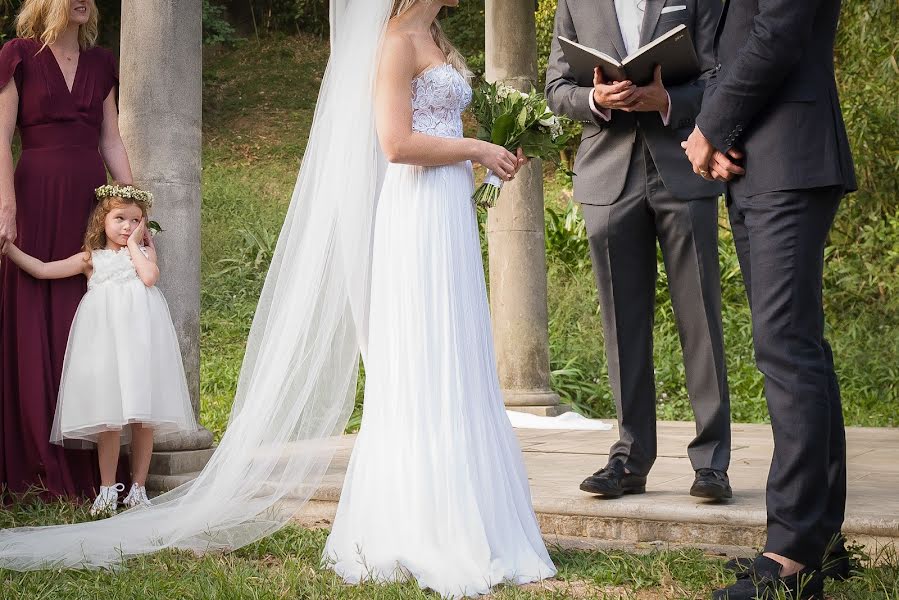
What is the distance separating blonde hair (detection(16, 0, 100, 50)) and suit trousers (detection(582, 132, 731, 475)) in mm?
2549

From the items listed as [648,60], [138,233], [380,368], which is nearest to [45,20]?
[138,233]

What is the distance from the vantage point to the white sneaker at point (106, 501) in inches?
185

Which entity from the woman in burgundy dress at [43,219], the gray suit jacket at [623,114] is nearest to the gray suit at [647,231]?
the gray suit jacket at [623,114]

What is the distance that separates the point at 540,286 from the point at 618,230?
10.9ft

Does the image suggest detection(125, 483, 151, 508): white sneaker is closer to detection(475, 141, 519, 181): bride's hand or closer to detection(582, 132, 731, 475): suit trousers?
detection(582, 132, 731, 475): suit trousers

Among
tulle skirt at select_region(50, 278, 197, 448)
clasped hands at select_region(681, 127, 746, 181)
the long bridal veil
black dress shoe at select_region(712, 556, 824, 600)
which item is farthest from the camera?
tulle skirt at select_region(50, 278, 197, 448)

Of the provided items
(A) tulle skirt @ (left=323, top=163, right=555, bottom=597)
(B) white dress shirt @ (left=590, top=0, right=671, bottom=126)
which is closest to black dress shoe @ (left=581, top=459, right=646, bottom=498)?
(A) tulle skirt @ (left=323, top=163, right=555, bottom=597)

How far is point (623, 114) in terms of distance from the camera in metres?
4.34

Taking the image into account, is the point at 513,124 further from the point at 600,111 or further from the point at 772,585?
the point at 772,585

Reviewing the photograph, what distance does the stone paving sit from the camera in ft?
12.8

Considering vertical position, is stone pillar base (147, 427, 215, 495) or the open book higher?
the open book

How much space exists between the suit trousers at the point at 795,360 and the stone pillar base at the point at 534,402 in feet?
14.4

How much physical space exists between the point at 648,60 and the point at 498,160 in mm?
712

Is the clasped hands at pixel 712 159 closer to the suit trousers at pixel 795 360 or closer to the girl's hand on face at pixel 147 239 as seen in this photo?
the suit trousers at pixel 795 360
